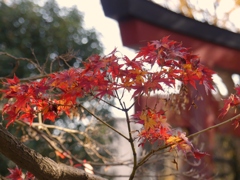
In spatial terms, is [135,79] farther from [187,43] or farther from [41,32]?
[41,32]

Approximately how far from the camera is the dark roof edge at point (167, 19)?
8.05 ft

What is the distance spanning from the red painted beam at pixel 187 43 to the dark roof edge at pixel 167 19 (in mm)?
32

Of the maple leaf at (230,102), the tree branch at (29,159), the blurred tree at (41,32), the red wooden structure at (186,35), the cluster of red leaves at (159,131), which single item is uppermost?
the blurred tree at (41,32)

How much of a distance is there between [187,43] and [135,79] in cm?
202

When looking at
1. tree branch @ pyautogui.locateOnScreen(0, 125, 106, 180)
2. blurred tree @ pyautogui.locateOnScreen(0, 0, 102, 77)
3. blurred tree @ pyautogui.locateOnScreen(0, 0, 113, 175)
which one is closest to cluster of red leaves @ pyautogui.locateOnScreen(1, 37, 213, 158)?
tree branch @ pyautogui.locateOnScreen(0, 125, 106, 180)

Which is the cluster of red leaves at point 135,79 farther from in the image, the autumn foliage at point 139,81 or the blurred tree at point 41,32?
the blurred tree at point 41,32

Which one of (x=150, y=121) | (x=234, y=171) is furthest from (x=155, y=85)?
(x=234, y=171)

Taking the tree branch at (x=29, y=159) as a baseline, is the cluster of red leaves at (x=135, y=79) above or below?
above

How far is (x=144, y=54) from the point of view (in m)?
1.04

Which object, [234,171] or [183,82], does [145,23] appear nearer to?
[183,82]

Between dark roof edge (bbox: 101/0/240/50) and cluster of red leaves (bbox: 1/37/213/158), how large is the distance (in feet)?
4.66

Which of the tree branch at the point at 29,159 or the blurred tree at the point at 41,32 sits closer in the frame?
the tree branch at the point at 29,159

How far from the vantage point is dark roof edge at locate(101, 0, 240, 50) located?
96.6 inches

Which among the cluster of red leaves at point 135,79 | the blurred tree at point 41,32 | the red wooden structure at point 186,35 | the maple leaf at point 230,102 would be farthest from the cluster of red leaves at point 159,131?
the blurred tree at point 41,32
